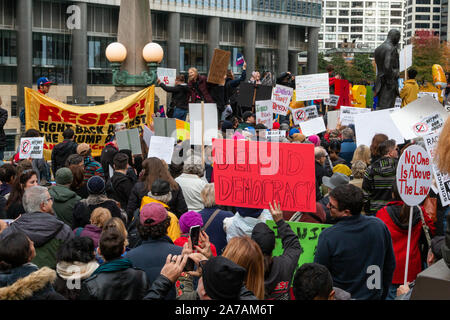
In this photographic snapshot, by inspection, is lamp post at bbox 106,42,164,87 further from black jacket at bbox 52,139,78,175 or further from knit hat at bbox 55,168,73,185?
knit hat at bbox 55,168,73,185

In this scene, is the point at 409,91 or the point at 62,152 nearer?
the point at 62,152

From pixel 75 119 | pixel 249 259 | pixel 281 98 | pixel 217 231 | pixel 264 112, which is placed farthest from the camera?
pixel 281 98

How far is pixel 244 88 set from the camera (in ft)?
50.0

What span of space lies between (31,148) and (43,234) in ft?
14.9

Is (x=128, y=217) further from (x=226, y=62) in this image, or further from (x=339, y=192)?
(x=226, y=62)

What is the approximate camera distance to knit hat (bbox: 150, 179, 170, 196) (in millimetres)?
6242

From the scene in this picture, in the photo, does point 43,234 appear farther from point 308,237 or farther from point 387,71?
point 387,71

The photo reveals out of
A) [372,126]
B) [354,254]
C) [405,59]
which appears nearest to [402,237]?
[354,254]

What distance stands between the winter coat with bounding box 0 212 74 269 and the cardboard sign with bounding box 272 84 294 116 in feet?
31.4

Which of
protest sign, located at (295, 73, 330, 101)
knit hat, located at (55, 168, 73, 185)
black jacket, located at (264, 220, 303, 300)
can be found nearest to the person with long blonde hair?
black jacket, located at (264, 220, 303, 300)

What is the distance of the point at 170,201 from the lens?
6.54 m

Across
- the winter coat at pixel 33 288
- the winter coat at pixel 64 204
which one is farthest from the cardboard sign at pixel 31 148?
the winter coat at pixel 33 288

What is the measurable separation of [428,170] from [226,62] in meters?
7.33

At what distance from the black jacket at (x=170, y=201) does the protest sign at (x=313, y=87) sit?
828 cm
